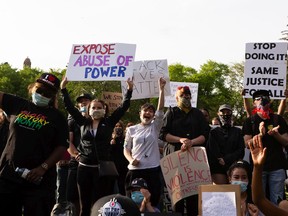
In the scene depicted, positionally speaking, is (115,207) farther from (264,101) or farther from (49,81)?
(264,101)

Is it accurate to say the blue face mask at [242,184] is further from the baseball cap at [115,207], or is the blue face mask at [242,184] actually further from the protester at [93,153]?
the baseball cap at [115,207]

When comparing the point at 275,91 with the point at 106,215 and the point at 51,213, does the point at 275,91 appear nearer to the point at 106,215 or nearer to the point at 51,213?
the point at 51,213

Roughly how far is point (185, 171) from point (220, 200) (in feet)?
6.57

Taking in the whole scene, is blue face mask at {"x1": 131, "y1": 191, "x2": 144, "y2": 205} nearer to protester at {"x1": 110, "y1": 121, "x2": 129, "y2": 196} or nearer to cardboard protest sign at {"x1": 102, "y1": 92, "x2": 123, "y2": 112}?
protester at {"x1": 110, "y1": 121, "x2": 129, "y2": 196}

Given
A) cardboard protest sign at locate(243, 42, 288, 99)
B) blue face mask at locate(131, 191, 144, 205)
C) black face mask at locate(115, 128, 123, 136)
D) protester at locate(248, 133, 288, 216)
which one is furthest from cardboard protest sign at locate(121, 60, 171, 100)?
protester at locate(248, 133, 288, 216)

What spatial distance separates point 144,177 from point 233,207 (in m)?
2.43

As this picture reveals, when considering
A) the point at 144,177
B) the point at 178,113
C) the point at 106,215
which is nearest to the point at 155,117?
the point at 178,113

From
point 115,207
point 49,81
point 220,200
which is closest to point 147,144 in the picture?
point 220,200

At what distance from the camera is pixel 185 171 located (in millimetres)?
7262

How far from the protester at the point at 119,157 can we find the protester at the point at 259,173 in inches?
226

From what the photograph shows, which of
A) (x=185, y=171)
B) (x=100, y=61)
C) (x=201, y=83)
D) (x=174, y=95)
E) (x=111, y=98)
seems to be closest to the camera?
(x=185, y=171)

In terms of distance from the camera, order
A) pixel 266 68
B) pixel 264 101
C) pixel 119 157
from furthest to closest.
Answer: pixel 119 157 < pixel 266 68 < pixel 264 101

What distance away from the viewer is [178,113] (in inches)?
291

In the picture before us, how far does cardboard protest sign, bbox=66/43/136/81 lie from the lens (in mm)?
8656
